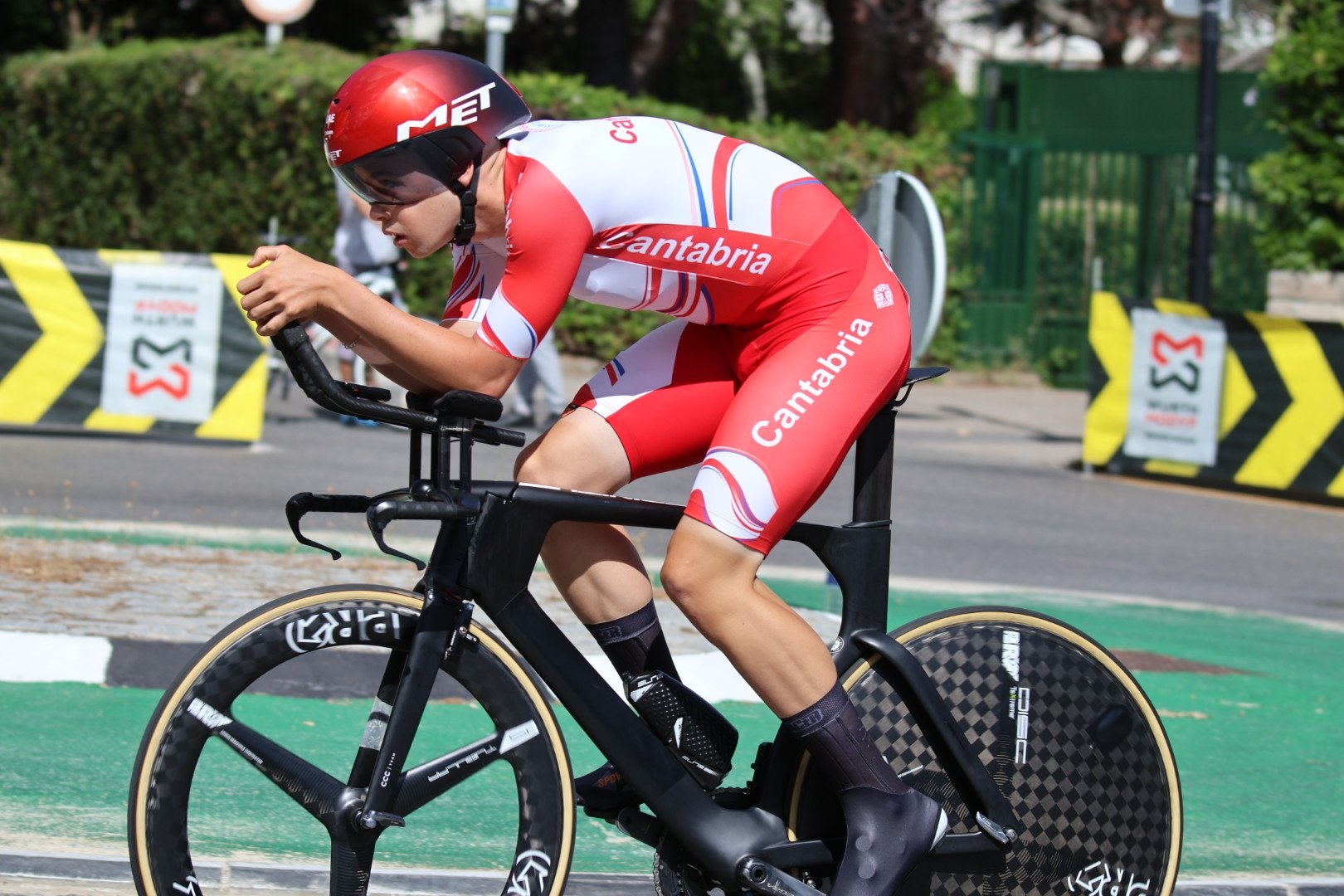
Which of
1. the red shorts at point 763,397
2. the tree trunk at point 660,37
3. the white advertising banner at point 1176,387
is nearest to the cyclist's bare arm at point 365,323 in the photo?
the red shorts at point 763,397

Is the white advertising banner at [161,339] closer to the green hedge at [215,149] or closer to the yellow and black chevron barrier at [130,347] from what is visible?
the yellow and black chevron barrier at [130,347]

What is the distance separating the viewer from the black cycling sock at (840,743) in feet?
11.3

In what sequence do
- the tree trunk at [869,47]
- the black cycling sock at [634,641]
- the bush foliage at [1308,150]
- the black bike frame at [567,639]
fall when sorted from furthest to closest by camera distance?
the tree trunk at [869,47], the bush foliage at [1308,150], the black cycling sock at [634,641], the black bike frame at [567,639]

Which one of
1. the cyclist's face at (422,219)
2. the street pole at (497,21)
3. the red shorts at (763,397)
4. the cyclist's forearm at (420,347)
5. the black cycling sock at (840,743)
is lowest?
the black cycling sock at (840,743)

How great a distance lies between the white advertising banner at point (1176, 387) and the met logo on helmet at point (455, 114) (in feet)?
32.2

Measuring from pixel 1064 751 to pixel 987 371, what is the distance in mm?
15373

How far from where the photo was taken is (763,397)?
11.1 ft

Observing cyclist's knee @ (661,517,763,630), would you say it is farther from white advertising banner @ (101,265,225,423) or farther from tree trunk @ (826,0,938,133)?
tree trunk @ (826,0,938,133)

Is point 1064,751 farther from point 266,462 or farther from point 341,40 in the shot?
point 341,40

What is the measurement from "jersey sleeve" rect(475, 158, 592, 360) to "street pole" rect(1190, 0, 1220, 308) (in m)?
10.8

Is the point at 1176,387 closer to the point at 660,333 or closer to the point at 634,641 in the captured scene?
the point at 660,333

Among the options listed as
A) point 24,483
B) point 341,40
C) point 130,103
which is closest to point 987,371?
point 130,103

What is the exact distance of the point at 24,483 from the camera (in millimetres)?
9539

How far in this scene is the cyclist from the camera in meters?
3.12
